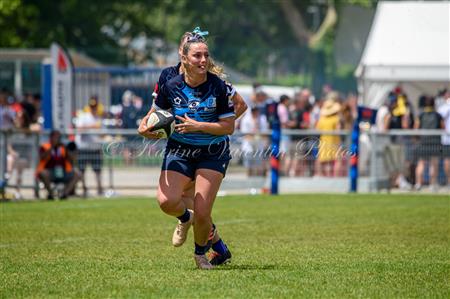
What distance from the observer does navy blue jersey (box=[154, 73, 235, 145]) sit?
935 cm

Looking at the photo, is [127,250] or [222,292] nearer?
[222,292]

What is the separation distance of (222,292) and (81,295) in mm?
1011

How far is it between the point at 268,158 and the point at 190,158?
12.0 m

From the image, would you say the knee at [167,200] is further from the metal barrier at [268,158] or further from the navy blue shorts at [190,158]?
the metal barrier at [268,158]

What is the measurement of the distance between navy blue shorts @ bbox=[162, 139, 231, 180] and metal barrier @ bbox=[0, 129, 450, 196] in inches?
433

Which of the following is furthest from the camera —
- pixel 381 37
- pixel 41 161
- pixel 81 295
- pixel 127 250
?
pixel 381 37

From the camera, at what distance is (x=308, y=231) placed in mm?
13484

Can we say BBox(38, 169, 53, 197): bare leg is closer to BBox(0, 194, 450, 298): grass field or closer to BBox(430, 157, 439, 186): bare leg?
BBox(0, 194, 450, 298): grass field

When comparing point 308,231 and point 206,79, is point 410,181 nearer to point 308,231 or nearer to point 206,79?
point 308,231

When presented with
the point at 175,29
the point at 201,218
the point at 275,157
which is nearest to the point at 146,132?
the point at 201,218

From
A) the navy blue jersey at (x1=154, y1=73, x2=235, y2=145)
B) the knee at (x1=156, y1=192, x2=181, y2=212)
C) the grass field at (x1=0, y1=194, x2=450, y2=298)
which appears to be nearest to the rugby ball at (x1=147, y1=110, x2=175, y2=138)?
the navy blue jersey at (x1=154, y1=73, x2=235, y2=145)

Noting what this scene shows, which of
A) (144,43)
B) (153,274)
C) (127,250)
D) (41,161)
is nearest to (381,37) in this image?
(41,161)

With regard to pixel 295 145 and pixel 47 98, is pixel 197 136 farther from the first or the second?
pixel 47 98

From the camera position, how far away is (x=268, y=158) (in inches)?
840
